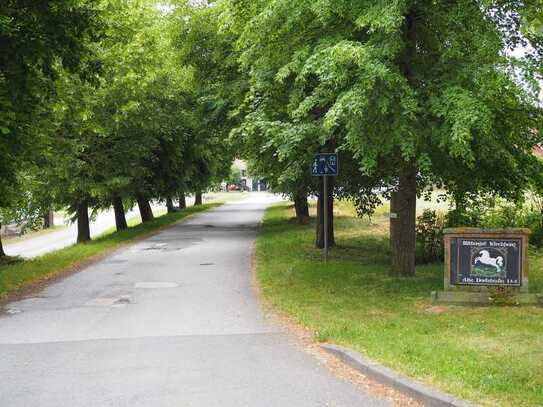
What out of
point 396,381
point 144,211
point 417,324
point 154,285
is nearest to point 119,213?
point 144,211

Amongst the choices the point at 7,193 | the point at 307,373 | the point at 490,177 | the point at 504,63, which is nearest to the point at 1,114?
the point at 7,193

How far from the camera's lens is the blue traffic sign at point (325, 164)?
1462cm

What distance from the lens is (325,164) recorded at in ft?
48.2

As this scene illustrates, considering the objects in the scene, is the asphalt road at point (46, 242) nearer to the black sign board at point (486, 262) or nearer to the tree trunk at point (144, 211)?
the tree trunk at point (144, 211)

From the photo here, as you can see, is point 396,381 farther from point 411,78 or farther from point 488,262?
point 411,78

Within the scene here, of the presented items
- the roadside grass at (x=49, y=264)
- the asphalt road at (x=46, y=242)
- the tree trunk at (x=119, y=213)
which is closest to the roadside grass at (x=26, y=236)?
the asphalt road at (x=46, y=242)

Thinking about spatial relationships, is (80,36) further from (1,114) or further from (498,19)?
(498,19)

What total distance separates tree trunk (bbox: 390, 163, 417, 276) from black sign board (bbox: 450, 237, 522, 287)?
7.68ft

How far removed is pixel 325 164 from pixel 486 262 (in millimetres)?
5319

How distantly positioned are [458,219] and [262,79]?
6132mm

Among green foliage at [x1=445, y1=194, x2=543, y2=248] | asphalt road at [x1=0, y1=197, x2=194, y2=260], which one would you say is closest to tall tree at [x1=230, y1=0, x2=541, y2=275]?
green foliage at [x1=445, y1=194, x2=543, y2=248]

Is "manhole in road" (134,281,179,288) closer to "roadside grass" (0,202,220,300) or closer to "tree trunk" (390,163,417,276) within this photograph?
"roadside grass" (0,202,220,300)

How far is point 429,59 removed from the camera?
1138 cm

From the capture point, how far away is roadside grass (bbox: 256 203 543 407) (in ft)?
20.0
